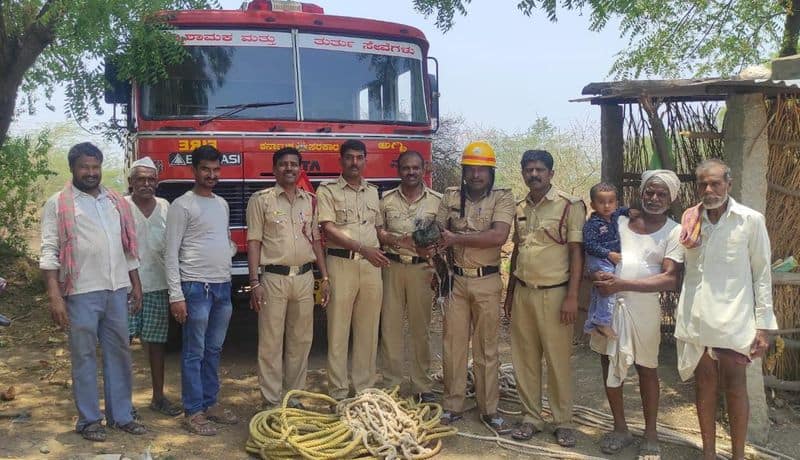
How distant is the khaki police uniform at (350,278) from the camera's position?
4418 mm

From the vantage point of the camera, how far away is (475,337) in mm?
4320

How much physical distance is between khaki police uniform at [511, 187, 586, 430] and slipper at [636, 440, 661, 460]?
43 centimetres

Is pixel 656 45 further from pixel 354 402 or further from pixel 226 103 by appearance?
pixel 354 402

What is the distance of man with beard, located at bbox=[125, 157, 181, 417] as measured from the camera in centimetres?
430

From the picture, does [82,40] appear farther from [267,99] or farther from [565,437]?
[565,437]

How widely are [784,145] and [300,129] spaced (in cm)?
331

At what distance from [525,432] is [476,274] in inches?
37.5

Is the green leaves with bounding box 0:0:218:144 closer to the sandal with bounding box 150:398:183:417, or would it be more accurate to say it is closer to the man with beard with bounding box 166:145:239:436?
the man with beard with bounding box 166:145:239:436

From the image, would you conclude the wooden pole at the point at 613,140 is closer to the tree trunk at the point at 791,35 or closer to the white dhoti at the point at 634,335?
the white dhoti at the point at 634,335

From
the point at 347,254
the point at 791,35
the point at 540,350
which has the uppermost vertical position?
the point at 791,35

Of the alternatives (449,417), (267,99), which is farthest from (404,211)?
(267,99)

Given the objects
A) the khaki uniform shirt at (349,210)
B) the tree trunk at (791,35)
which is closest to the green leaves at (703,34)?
the tree trunk at (791,35)

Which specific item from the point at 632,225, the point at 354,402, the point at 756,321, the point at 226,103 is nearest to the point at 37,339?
the point at 226,103

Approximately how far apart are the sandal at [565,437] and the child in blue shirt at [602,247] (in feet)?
2.04
